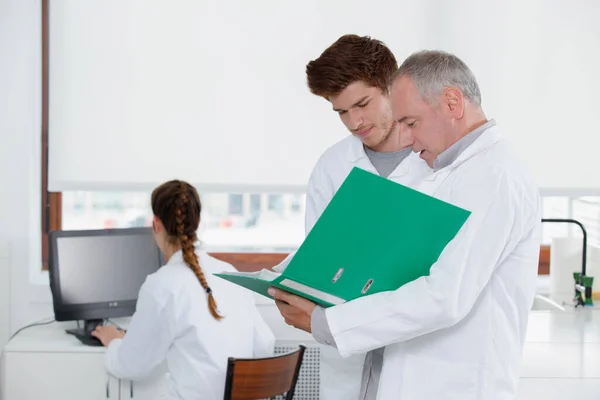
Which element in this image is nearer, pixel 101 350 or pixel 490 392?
pixel 490 392

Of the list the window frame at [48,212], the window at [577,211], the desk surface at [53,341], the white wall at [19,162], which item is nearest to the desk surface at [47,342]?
the desk surface at [53,341]

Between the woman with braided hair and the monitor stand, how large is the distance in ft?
1.00

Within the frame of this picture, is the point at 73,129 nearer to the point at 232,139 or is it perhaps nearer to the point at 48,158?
the point at 48,158

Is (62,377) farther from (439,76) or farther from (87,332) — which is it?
(439,76)

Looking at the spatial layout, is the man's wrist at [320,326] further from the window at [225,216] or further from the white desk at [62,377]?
the window at [225,216]

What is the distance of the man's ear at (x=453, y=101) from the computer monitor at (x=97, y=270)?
194 cm

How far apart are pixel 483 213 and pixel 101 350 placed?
1835 mm

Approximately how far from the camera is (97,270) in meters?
3.09

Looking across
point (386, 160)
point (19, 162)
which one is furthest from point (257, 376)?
point (19, 162)

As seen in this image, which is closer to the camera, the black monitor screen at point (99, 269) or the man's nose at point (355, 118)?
the man's nose at point (355, 118)

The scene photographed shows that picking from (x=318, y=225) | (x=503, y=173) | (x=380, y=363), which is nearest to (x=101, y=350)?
(x=380, y=363)

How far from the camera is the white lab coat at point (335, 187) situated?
1.94 meters

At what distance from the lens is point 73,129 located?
3.36 m

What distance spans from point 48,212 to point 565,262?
7.04 ft
